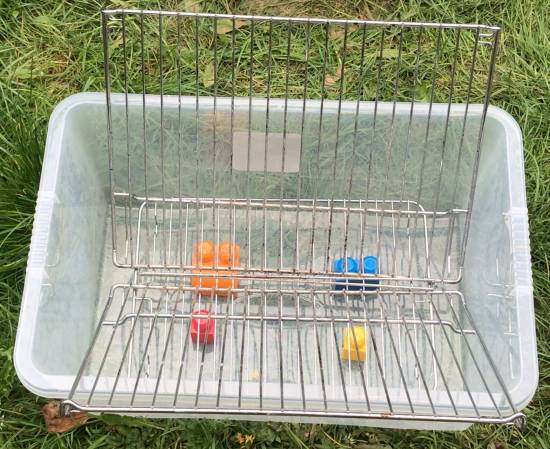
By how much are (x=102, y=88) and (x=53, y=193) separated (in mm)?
345

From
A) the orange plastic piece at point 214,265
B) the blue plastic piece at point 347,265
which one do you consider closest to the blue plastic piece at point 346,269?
the blue plastic piece at point 347,265

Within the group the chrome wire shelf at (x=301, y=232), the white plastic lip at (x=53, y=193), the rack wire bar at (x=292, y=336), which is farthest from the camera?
the chrome wire shelf at (x=301, y=232)

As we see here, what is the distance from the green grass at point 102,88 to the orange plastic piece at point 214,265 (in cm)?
19

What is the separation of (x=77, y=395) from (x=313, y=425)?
1.19ft

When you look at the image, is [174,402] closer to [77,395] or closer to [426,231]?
[77,395]

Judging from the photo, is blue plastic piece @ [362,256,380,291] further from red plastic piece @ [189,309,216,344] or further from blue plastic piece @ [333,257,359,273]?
red plastic piece @ [189,309,216,344]

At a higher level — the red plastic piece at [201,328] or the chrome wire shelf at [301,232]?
the chrome wire shelf at [301,232]

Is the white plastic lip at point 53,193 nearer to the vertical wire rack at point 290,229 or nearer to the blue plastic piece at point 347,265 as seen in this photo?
the vertical wire rack at point 290,229

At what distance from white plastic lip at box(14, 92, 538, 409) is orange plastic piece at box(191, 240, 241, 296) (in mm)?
211

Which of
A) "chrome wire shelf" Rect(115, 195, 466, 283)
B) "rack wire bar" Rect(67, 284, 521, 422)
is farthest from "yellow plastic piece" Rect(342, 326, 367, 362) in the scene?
"chrome wire shelf" Rect(115, 195, 466, 283)

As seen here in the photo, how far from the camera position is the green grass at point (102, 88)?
46.3 inches

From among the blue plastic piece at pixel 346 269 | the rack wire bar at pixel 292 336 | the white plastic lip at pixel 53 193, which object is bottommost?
the rack wire bar at pixel 292 336

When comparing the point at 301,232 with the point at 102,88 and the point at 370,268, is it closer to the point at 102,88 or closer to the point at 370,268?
the point at 370,268

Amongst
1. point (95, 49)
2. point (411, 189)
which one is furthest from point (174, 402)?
point (95, 49)
